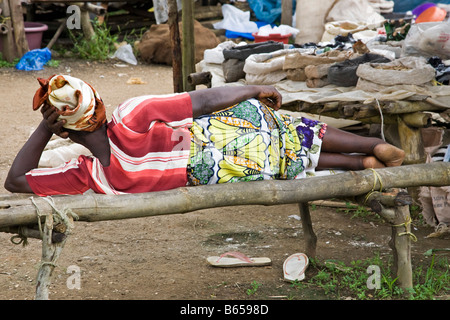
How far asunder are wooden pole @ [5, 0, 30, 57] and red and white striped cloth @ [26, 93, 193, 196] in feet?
21.0

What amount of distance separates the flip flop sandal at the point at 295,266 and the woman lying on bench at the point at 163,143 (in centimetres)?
58

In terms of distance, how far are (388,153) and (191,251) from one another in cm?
141

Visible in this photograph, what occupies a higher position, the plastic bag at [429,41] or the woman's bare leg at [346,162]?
the plastic bag at [429,41]

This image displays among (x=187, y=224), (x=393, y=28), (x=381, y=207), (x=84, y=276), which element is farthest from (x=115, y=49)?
(x=381, y=207)

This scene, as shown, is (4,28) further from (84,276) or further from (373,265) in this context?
(373,265)

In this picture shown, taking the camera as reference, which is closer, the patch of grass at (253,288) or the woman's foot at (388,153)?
the woman's foot at (388,153)

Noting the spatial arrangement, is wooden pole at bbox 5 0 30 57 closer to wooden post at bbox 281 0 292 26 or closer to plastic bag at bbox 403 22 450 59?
wooden post at bbox 281 0 292 26

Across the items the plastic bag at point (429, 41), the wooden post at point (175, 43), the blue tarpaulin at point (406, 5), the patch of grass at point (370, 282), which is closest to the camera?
the patch of grass at point (370, 282)

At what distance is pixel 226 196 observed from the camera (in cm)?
271

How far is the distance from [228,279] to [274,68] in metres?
1.99

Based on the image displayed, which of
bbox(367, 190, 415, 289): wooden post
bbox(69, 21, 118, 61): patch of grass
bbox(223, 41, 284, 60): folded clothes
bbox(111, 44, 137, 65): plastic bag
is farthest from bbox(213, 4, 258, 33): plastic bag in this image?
bbox(367, 190, 415, 289): wooden post

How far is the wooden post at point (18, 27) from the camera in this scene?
8.39 meters

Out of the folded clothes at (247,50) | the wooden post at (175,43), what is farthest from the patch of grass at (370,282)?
the wooden post at (175,43)

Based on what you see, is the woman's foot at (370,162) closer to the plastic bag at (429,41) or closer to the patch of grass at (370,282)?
the patch of grass at (370,282)
